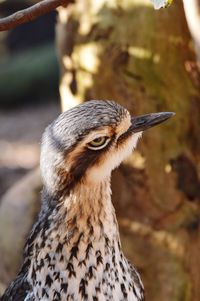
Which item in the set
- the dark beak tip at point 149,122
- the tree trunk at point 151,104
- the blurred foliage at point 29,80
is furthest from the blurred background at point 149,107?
the blurred foliage at point 29,80

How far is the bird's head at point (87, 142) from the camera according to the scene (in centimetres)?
348

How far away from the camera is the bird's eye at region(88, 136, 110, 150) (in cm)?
352

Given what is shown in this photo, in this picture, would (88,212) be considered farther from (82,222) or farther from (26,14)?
(26,14)

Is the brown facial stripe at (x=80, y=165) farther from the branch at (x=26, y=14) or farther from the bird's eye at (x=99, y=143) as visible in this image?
the branch at (x=26, y=14)

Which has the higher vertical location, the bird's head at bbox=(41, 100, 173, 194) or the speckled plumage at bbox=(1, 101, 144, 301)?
the bird's head at bbox=(41, 100, 173, 194)

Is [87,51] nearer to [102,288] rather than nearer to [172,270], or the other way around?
[172,270]

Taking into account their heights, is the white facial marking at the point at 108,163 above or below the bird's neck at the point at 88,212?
above

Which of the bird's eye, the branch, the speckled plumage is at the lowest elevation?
the speckled plumage

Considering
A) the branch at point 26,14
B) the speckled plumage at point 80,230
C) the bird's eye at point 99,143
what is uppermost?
the branch at point 26,14

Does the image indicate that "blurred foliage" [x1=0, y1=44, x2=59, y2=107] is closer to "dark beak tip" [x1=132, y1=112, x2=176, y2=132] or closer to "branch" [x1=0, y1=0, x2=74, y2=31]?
"dark beak tip" [x1=132, y1=112, x2=176, y2=132]

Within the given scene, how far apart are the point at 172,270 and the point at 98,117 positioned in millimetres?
2069

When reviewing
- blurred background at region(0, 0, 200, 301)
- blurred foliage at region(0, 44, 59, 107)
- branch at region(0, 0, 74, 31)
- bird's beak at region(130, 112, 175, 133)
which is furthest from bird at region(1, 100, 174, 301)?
blurred foliage at region(0, 44, 59, 107)

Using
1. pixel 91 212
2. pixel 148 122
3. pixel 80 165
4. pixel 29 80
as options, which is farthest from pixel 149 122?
pixel 29 80

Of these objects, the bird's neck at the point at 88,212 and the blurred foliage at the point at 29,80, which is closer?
the bird's neck at the point at 88,212
